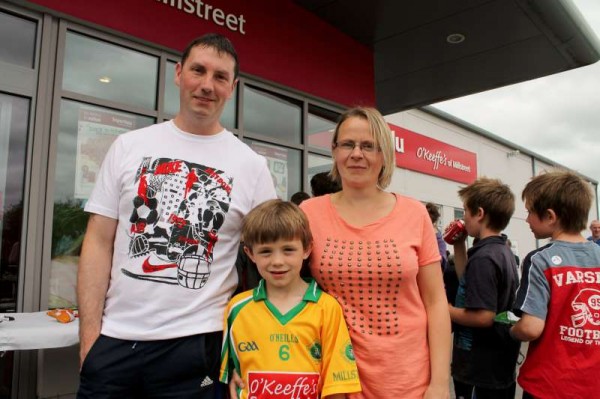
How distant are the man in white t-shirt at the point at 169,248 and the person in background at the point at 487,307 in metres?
1.46

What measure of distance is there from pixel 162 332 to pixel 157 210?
428mm

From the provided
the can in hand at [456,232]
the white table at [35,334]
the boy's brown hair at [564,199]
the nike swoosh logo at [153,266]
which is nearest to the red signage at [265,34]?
the white table at [35,334]

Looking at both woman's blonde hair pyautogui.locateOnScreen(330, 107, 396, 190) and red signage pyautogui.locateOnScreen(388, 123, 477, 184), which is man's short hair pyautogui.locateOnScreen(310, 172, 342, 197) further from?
red signage pyautogui.locateOnScreen(388, 123, 477, 184)

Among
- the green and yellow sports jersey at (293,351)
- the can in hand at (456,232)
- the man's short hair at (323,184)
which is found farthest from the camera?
the can in hand at (456,232)

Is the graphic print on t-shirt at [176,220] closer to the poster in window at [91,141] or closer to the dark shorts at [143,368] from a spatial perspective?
the dark shorts at [143,368]

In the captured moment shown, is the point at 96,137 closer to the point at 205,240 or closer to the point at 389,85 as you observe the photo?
the point at 205,240

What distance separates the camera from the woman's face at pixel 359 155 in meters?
1.69

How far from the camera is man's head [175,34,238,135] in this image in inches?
67.9

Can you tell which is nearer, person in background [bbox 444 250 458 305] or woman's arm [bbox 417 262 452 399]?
woman's arm [bbox 417 262 452 399]

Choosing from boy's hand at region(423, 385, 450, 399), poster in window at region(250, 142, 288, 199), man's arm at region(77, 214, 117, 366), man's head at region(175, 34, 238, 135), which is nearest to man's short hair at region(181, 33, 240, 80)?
man's head at region(175, 34, 238, 135)

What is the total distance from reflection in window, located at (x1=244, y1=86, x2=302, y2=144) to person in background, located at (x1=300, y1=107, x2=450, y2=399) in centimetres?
329

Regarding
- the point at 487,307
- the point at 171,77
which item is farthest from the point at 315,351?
the point at 171,77

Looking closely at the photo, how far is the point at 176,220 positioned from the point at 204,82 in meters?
0.53

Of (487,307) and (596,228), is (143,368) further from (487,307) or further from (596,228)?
(596,228)
